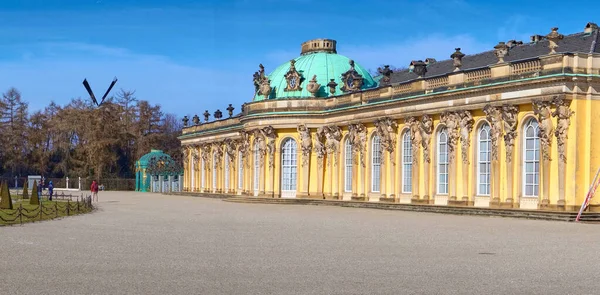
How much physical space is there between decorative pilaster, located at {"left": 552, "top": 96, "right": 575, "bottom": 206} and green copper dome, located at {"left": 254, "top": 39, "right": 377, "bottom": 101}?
→ 22.0m

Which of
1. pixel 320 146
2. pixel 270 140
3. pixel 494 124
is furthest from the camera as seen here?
pixel 270 140

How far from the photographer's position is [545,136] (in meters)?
35.5

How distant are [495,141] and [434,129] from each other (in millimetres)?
5463

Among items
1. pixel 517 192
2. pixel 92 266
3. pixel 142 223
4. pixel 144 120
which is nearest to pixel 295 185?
pixel 517 192

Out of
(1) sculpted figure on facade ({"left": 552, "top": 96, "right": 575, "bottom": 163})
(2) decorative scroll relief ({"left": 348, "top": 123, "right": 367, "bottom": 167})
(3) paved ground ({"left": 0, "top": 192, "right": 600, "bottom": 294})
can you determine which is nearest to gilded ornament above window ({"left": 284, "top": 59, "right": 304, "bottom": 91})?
(2) decorative scroll relief ({"left": 348, "top": 123, "right": 367, "bottom": 167})

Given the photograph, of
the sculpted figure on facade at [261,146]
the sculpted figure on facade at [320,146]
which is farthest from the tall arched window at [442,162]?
the sculpted figure on facade at [261,146]

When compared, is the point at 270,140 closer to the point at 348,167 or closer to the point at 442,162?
the point at 348,167

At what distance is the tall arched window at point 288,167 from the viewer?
5703 centimetres

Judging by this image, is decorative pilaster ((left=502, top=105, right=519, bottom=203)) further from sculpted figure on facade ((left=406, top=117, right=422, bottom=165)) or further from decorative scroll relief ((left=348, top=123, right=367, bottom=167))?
decorative scroll relief ((left=348, top=123, right=367, bottom=167))

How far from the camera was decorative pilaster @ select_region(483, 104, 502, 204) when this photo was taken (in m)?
38.1

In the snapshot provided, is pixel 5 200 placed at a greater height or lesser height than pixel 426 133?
lesser

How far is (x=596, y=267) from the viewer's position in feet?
56.0

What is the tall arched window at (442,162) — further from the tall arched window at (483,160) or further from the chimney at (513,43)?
the chimney at (513,43)

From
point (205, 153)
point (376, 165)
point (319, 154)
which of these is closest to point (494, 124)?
point (376, 165)
